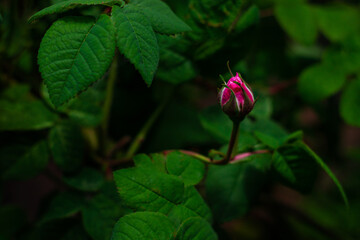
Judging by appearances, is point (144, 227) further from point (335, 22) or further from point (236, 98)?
point (335, 22)

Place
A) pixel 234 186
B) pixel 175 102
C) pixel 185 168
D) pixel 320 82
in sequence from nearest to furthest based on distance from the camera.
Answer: pixel 185 168 < pixel 234 186 < pixel 320 82 < pixel 175 102

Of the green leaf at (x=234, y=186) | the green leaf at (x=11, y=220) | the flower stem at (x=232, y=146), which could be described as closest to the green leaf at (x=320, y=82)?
the green leaf at (x=234, y=186)

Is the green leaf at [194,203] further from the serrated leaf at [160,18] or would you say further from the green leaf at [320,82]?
the green leaf at [320,82]

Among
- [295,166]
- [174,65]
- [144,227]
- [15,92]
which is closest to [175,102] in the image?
[174,65]

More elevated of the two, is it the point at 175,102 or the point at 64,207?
the point at 64,207

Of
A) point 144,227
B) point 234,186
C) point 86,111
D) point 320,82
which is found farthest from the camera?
point 320,82

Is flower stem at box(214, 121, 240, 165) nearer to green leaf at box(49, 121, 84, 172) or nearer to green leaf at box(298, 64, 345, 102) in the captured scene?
green leaf at box(49, 121, 84, 172)
